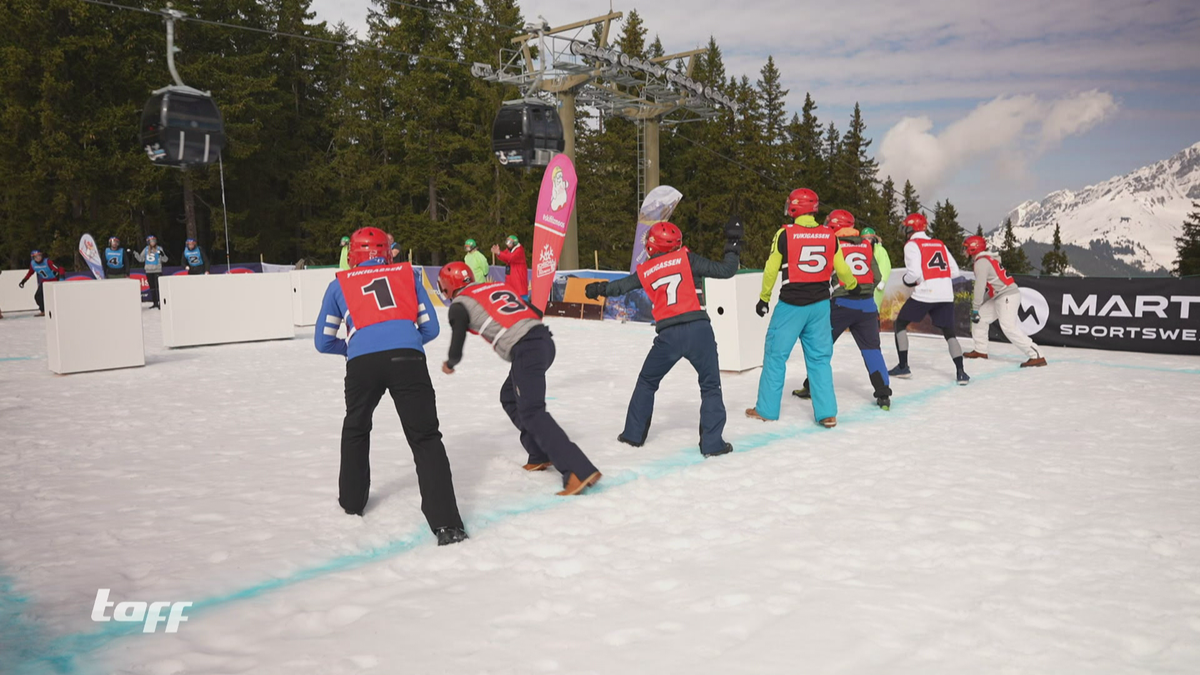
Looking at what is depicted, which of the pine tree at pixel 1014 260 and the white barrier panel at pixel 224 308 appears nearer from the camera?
the white barrier panel at pixel 224 308

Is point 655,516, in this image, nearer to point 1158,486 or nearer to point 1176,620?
point 1176,620

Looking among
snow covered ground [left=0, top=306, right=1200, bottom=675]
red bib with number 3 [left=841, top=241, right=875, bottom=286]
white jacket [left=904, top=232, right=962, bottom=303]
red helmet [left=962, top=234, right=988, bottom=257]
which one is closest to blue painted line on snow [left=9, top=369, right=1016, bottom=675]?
snow covered ground [left=0, top=306, right=1200, bottom=675]

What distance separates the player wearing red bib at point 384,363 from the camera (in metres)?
4.37

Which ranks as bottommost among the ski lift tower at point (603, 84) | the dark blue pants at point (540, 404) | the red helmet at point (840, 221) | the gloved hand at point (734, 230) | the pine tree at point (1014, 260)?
the dark blue pants at point (540, 404)

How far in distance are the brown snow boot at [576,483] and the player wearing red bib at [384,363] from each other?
2.95 ft

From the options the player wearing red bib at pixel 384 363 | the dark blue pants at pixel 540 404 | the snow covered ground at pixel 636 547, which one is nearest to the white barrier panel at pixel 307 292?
the snow covered ground at pixel 636 547

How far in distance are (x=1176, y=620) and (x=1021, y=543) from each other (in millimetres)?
906

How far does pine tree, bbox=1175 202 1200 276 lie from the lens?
54.3 meters

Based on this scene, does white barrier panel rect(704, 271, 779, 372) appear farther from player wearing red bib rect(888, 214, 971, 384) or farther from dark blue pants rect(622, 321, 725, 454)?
dark blue pants rect(622, 321, 725, 454)

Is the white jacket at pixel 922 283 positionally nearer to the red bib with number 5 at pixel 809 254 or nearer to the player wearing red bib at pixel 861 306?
the player wearing red bib at pixel 861 306

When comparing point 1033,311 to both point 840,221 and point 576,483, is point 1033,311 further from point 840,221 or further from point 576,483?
point 576,483

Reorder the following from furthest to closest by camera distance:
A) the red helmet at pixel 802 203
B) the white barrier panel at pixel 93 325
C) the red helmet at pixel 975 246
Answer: the white barrier panel at pixel 93 325, the red helmet at pixel 975 246, the red helmet at pixel 802 203

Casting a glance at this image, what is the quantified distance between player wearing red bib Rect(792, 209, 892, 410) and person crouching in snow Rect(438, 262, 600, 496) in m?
3.64

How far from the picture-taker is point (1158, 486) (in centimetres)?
514
